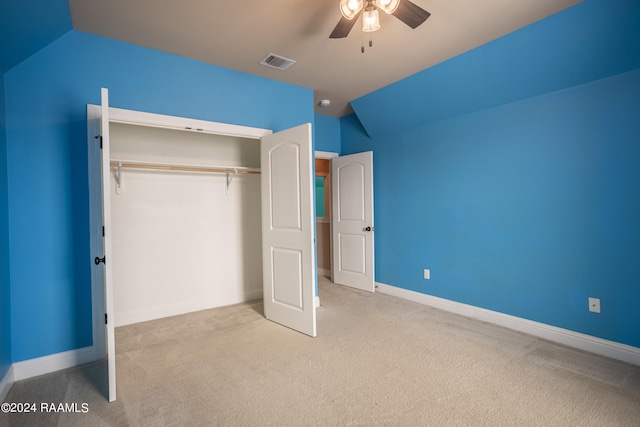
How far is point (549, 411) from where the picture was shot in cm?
186

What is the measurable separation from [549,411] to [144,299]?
12.3 ft

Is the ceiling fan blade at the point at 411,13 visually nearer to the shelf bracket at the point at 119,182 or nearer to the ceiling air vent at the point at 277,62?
the ceiling air vent at the point at 277,62

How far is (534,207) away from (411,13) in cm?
220

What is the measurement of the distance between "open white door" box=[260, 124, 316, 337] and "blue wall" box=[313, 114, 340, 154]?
167 centimetres

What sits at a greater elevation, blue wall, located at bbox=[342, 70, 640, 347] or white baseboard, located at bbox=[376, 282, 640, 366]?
blue wall, located at bbox=[342, 70, 640, 347]

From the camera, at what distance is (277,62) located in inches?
125

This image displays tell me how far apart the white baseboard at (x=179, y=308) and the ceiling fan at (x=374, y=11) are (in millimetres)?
3338

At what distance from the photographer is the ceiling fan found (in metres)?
1.86

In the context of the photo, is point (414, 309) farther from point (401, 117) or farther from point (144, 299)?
point (144, 299)

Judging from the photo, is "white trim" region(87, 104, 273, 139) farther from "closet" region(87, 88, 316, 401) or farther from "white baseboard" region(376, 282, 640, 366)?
"white baseboard" region(376, 282, 640, 366)

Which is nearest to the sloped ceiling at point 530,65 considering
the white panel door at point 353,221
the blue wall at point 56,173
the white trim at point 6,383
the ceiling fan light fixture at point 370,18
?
the white panel door at point 353,221

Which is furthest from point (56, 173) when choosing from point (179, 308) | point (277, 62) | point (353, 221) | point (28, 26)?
point (353, 221)

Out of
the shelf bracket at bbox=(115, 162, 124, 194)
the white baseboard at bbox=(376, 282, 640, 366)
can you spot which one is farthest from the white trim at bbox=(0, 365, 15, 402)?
the white baseboard at bbox=(376, 282, 640, 366)

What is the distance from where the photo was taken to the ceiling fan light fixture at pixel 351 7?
1888 mm
